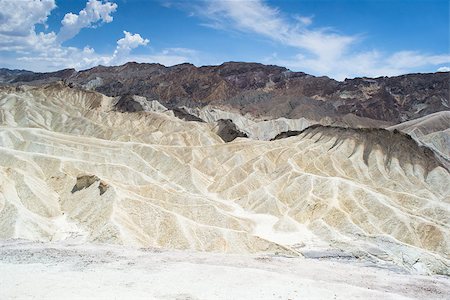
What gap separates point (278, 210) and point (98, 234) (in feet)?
109

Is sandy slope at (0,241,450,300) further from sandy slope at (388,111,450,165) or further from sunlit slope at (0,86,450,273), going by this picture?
sandy slope at (388,111,450,165)

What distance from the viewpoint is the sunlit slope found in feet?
184

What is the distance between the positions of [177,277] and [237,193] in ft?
183

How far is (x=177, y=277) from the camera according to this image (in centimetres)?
3278

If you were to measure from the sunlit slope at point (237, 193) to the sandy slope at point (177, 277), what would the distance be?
41.1 ft

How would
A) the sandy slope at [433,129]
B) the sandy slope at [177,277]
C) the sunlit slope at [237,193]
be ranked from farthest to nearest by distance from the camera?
the sandy slope at [433,129], the sunlit slope at [237,193], the sandy slope at [177,277]

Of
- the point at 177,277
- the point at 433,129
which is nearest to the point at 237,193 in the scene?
the point at 177,277

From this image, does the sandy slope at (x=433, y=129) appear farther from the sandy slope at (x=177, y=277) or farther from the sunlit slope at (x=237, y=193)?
the sandy slope at (x=177, y=277)

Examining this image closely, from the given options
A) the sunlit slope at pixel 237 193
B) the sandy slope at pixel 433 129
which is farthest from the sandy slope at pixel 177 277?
the sandy slope at pixel 433 129

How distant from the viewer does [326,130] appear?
117188 mm

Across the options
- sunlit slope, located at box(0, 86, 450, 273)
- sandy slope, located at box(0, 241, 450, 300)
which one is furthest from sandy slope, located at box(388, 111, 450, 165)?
sandy slope, located at box(0, 241, 450, 300)

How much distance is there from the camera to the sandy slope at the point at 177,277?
29.1 meters

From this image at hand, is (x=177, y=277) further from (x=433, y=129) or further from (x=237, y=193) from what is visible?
(x=433, y=129)

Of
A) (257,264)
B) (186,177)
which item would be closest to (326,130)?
(186,177)
